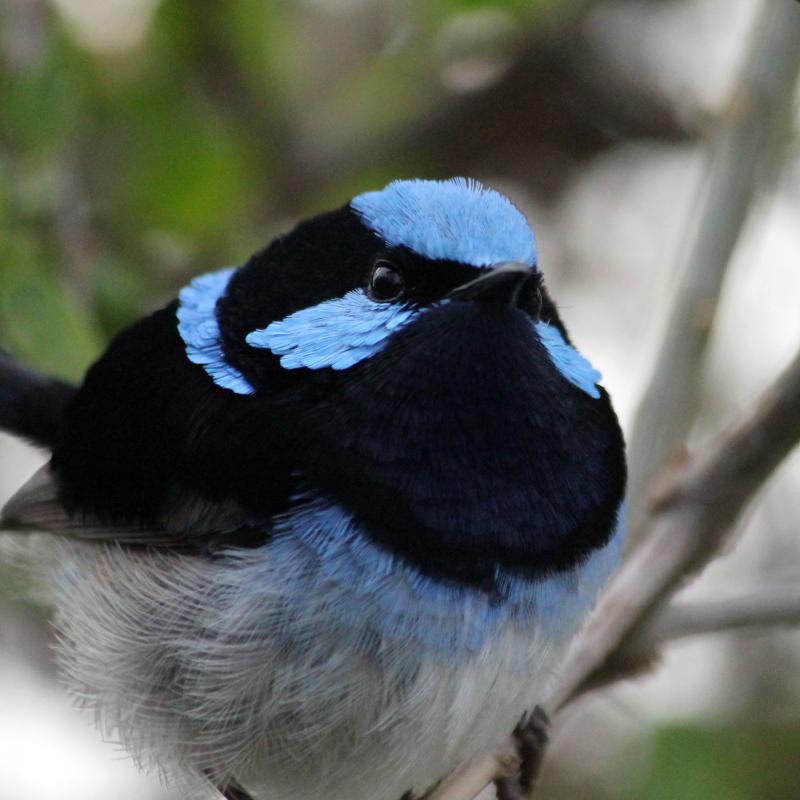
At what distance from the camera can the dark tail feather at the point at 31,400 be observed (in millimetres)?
4137

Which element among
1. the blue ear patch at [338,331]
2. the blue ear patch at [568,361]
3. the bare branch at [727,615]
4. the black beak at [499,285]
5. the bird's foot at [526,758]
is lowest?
the bird's foot at [526,758]

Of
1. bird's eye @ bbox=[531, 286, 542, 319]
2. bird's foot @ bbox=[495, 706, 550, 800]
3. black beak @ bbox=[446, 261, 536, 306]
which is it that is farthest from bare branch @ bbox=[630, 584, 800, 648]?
black beak @ bbox=[446, 261, 536, 306]

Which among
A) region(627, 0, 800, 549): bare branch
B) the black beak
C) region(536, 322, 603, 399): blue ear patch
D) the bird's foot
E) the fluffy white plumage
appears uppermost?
region(627, 0, 800, 549): bare branch

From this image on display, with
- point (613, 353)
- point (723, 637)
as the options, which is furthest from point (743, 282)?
point (723, 637)

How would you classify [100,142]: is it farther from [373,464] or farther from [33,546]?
[373,464]

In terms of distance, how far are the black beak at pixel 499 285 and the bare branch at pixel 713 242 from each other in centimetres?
75

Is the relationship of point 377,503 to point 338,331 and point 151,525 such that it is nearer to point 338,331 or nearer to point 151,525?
point 338,331

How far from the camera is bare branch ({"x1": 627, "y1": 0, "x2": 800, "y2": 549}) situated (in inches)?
141

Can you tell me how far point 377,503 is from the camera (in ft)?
9.95

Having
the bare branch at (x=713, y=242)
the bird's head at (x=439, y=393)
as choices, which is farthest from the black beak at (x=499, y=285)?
the bare branch at (x=713, y=242)

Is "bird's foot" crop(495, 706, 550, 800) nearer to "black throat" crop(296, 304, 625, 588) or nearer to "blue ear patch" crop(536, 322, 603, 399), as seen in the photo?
"black throat" crop(296, 304, 625, 588)

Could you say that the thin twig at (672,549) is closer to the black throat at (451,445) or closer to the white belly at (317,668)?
the white belly at (317,668)

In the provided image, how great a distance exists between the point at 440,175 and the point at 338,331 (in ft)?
9.05

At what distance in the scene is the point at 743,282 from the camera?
4.77 m
